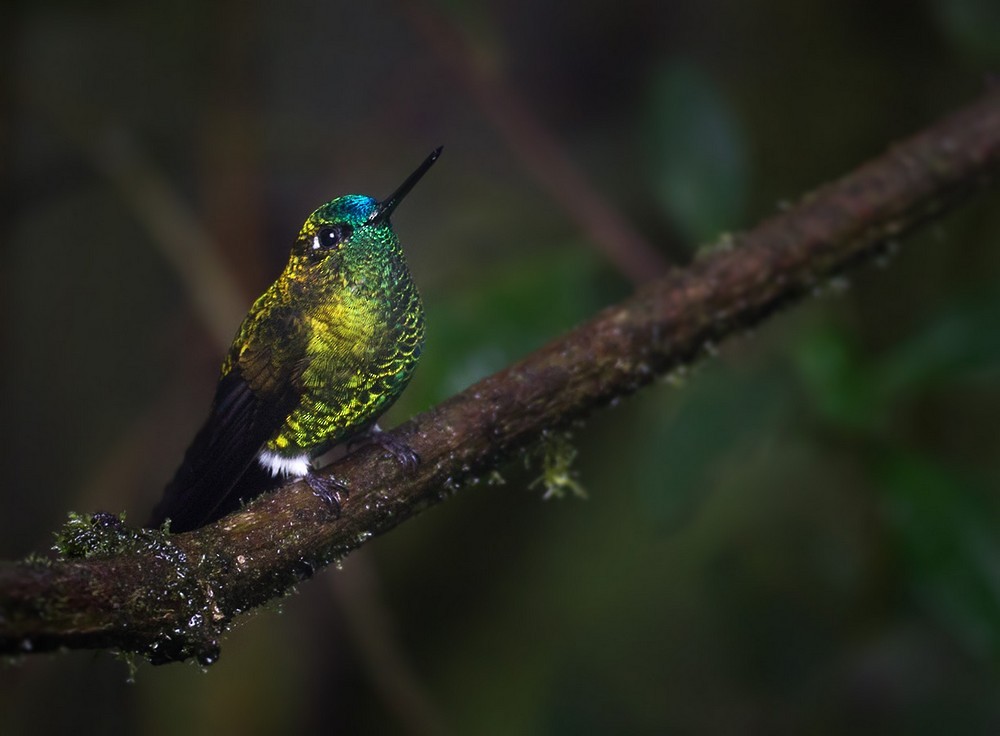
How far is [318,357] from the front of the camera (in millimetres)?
1588

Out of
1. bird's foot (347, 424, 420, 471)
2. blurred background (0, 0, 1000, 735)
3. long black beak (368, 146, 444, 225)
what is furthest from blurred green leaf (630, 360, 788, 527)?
long black beak (368, 146, 444, 225)

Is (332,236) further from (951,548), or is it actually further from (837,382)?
(951,548)

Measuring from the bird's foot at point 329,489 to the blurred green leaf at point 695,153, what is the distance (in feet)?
4.62

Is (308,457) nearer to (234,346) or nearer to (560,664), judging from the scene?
(234,346)

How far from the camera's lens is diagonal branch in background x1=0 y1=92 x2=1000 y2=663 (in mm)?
1198

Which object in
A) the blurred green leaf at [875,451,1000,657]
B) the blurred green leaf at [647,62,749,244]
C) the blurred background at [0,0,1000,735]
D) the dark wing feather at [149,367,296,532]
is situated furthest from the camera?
the blurred green leaf at [647,62,749,244]

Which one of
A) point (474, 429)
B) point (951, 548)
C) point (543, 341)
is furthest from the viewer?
point (543, 341)

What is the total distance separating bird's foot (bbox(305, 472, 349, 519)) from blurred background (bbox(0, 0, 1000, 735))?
0.59 m

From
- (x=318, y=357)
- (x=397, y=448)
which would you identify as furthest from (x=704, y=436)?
(x=318, y=357)

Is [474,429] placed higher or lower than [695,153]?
lower

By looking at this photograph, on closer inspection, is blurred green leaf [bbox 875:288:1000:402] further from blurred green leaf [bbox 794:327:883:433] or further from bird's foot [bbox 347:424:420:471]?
bird's foot [bbox 347:424:420:471]

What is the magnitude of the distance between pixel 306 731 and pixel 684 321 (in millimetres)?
1927

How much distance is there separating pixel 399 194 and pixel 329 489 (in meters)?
0.45

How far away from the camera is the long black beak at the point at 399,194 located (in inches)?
51.8
